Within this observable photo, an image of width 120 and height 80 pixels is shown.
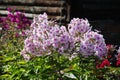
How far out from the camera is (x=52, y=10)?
13.3 m

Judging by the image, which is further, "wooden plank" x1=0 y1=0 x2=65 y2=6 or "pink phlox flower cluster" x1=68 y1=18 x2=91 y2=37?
"wooden plank" x1=0 y1=0 x2=65 y2=6

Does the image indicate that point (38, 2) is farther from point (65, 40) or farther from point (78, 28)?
point (65, 40)

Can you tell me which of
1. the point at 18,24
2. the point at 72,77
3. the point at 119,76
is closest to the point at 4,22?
the point at 18,24

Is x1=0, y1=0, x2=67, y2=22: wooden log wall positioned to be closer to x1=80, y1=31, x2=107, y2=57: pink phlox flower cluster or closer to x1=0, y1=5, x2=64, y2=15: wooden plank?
x1=0, y1=5, x2=64, y2=15: wooden plank

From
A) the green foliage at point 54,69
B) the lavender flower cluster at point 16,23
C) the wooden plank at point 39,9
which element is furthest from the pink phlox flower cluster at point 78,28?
the wooden plank at point 39,9

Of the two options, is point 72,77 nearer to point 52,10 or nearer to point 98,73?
point 98,73

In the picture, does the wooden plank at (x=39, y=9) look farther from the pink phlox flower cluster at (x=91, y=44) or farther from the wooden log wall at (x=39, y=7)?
the pink phlox flower cluster at (x=91, y=44)

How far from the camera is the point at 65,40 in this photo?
5539mm

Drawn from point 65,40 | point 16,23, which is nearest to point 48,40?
point 65,40

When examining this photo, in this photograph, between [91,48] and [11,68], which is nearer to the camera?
[91,48]

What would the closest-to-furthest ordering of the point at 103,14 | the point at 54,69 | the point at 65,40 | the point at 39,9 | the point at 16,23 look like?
the point at 65,40 < the point at 54,69 < the point at 16,23 < the point at 39,9 < the point at 103,14

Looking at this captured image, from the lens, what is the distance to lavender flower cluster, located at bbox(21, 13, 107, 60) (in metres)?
5.57

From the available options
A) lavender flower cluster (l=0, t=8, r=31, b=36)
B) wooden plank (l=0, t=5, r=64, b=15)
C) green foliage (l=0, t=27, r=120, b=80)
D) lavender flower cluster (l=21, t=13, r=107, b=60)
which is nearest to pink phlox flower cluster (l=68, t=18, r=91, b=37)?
lavender flower cluster (l=21, t=13, r=107, b=60)

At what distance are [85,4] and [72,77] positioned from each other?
8269 mm
